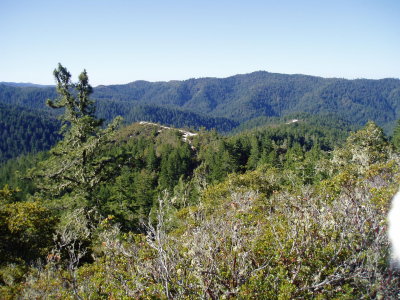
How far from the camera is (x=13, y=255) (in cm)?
1547

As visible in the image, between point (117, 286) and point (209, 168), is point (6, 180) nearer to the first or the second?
point (209, 168)

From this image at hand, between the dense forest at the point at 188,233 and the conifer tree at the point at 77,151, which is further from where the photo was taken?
the conifer tree at the point at 77,151

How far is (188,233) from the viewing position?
744 centimetres

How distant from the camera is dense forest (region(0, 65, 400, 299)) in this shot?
5.15 meters

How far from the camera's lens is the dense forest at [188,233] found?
16.9 feet

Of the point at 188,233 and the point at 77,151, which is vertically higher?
the point at 77,151

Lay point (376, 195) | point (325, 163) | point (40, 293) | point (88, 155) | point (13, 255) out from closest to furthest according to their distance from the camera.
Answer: point (40, 293), point (376, 195), point (13, 255), point (88, 155), point (325, 163)

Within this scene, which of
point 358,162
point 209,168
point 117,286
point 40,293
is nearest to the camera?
point 117,286

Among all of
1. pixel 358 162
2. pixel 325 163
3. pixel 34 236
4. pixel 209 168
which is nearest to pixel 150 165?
pixel 209 168

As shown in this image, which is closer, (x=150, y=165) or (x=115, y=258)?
(x=115, y=258)

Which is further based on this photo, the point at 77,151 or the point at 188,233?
the point at 77,151

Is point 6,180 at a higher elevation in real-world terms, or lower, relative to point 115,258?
lower

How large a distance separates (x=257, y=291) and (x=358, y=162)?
103 feet

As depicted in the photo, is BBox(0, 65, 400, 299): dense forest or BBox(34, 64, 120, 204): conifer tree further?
BBox(34, 64, 120, 204): conifer tree
